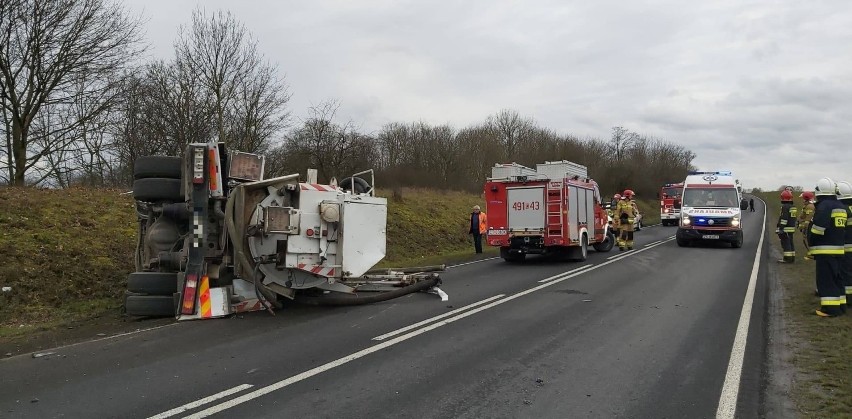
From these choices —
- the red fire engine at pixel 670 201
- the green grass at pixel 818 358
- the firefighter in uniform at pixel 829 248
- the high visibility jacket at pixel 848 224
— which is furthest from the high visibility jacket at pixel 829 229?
the red fire engine at pixel 670 201

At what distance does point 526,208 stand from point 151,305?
1042 cm

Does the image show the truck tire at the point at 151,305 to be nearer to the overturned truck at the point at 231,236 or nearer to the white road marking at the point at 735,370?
the overturned truck at the point at 231,236

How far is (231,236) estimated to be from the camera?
7.67 m

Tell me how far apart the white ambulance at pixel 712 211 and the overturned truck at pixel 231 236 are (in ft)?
50.3

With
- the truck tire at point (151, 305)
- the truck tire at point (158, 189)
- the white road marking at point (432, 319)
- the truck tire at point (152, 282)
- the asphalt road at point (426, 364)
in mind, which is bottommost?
the asphalt road at point (426, 364)

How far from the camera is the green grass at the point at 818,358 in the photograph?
4561 millimetres

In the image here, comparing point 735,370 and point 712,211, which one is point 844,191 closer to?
point 735,370

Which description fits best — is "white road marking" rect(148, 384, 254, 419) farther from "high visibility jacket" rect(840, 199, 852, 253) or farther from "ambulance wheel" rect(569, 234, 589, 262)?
"ambulance wheel" rect(569, 234, 589, 262)

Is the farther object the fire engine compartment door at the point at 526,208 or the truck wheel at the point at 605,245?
the truck wheel at the point at 605,245

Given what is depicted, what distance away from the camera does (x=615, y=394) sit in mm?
4773

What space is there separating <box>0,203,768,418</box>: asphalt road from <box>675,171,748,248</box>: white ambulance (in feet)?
37.0

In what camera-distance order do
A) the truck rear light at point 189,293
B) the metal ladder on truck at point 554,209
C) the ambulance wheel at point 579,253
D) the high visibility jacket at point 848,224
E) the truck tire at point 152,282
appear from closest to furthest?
the truck rear light at point 189,293, the truck tire at point 152,282, the high visibility jacket at point 848,224, the metal ladder on truck at point 554,209, the ambulance wheel at point 579,253

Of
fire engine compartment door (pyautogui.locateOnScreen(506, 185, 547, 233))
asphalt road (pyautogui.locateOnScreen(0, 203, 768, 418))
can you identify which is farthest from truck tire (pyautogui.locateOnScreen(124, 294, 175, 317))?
fire engine compartment door (pyautogui.locateOnScreen(506, 185, 547, 233))

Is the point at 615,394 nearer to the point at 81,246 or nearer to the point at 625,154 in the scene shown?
the point at 81,246
